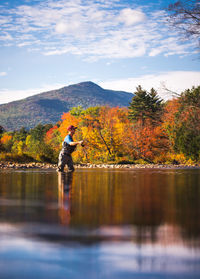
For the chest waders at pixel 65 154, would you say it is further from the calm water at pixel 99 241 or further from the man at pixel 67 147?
the calm water at pixel 99 241

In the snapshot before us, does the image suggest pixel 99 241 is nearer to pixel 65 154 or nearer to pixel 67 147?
pixel 67 147

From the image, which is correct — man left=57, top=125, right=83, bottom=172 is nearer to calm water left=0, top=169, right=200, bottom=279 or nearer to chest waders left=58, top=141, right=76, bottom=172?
chest waders left=58, top=141, right=76, bottom=172

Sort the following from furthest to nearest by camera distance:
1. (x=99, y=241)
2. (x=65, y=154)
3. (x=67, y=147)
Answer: (x=65, y=154) < (x=67, y=147) < (x=99, y=241)

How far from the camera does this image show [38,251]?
2.58 metres

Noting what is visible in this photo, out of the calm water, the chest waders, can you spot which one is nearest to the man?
the chest waders

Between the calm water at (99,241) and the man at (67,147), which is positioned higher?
the man at (67,147)

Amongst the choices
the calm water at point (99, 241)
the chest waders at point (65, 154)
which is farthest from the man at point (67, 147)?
the calm water at point (99, 241)

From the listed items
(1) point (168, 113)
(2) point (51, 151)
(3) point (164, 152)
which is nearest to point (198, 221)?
(1) point (168, 113)

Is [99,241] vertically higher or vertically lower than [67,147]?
lower

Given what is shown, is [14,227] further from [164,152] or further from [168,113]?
[164,152]

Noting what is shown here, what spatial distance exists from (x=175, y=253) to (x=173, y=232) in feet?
2.36

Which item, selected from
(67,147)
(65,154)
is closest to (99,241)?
(67,147)

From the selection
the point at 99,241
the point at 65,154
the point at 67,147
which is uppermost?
the point at 67,147

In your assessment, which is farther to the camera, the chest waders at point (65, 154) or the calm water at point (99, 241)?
the chest waders at point (65, 154)
